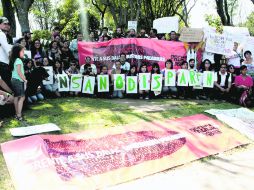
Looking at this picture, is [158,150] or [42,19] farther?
[42,19]

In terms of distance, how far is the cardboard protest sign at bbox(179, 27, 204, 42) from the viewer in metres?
11.8

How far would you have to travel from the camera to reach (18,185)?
14.4 feet

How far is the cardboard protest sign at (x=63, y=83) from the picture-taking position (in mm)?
10062

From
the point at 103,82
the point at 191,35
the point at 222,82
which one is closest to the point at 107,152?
the point at 103,82

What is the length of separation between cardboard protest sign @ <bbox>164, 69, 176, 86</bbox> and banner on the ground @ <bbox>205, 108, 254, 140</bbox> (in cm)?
218

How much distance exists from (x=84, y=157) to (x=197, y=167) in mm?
1745

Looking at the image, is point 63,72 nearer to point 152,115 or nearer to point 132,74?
point 132,74

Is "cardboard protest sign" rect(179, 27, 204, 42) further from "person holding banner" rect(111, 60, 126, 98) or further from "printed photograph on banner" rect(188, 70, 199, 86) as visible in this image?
"person holding banner" rect(111, 60, 126, 98)

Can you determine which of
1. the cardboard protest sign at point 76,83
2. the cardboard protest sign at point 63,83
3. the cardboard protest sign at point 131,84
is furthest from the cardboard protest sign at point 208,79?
the cardboard protest sign at point 63,83

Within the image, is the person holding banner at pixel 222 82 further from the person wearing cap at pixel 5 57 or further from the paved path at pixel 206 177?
the person wearing cap at pixel 5 57

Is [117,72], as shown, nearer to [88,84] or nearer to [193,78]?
[88,84]

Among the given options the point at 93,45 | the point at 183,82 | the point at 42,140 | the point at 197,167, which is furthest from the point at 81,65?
the point at 197,167

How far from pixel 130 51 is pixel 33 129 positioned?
5.62 metres

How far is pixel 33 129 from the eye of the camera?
6.43 metres
